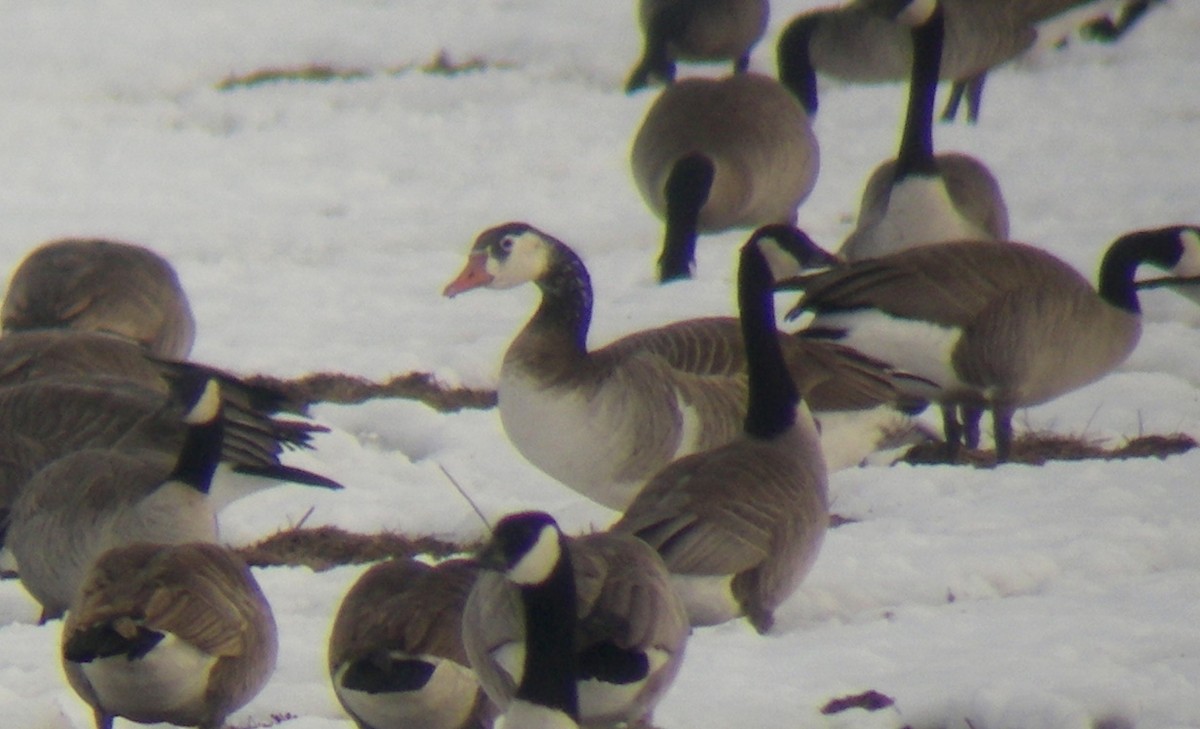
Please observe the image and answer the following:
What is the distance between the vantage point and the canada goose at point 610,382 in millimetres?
7836

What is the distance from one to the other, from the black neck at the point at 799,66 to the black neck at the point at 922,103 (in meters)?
2.91

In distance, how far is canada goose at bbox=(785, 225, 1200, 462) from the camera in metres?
8.60

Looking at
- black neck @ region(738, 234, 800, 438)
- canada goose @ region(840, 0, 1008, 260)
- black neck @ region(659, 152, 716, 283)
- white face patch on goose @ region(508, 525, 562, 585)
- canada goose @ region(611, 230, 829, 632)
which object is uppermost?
white face patch on goose @ region(508, 525, 562, 585)

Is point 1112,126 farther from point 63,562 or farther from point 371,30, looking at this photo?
point 63,562

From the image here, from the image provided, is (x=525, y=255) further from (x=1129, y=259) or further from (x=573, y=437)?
(x=1129, y=259)

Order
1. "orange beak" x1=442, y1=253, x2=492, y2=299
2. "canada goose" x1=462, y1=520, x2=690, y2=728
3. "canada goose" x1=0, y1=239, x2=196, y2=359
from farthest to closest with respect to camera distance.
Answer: "canada goose" x1=0, y1=239, x2=196, y2=359 → "orange beak" x1=442, y1=253, x2=492, y2=299 → "canada goose" x1=462, y1=520, x2=690, y2=728

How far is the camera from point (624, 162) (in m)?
14.2

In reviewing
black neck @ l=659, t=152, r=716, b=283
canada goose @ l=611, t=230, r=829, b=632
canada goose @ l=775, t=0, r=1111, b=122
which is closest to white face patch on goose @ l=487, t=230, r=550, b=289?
canada goose @ l=611, t=230, r=829, b=632

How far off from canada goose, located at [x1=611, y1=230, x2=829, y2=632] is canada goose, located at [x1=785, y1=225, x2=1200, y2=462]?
1729 millimetres

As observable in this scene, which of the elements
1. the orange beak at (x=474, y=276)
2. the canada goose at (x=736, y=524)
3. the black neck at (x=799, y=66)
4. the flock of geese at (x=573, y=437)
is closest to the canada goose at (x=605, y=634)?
the flock of geese at (x=573, y=437)

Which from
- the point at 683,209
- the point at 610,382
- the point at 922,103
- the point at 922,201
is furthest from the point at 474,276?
the point at 922,103

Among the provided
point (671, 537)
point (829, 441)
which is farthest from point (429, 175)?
point (671, 537)

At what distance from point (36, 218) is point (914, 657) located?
25.3ft

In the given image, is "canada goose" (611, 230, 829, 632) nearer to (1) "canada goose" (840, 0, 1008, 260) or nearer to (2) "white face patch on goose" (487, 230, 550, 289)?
(2) "white face patch on goose" (487, 230, 550, 289)
